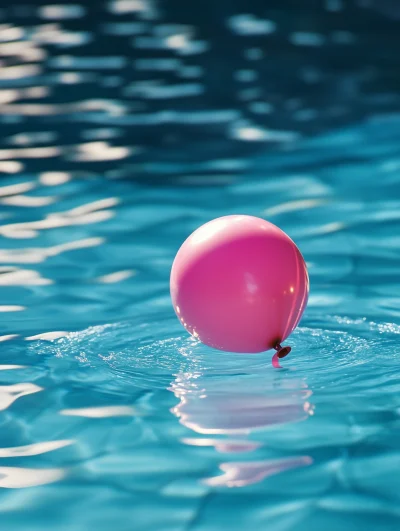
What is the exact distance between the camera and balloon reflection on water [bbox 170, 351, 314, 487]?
2668 millimetres

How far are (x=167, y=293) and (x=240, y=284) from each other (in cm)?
142

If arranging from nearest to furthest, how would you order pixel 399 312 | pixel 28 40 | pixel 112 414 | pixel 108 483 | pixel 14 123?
pixel 108 483 < pixel 112 414 < pixel 399 312 < pixel 14 123 < pixel 28 40

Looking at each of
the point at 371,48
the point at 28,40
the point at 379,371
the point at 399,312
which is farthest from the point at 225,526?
the point at 28,40

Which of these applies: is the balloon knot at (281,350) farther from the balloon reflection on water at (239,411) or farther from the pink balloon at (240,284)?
the balloon reflection on water at (239,411)

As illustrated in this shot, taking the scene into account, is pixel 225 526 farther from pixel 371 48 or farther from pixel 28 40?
pixel 28 40

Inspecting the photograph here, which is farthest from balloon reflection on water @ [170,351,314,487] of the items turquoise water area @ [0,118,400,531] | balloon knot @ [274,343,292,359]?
balloon knot @ [274,343,292,359]

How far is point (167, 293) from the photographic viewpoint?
4.41 meters

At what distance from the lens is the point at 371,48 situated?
1066 centimetres

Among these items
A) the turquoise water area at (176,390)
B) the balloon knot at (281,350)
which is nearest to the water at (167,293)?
the turquoise water area at (176,390)

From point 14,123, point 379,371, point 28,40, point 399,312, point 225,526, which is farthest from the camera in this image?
point 28,40

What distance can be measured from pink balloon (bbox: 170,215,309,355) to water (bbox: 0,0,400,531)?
226 millimetres

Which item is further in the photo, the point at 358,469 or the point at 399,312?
the point at 399,312

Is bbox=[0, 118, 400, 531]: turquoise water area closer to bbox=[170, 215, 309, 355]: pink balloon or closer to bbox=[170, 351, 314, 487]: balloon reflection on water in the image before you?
bbox=[170, 351, 314, 487]: balloon reflection on water

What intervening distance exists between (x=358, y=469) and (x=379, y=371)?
0.72 meters
